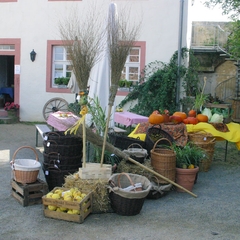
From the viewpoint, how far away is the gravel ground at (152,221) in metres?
3.64

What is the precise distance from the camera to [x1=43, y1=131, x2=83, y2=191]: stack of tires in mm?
4613

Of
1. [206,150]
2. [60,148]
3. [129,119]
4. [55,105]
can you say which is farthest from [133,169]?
[55,105]

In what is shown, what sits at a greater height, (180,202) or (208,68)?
(208,68)

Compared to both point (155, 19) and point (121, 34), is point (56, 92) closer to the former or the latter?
point (155, 19)

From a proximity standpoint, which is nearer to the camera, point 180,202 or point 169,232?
point 169,232

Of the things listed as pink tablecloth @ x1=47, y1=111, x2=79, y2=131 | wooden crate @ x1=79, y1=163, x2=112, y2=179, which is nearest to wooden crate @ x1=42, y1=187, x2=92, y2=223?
wooden crate @ x1=79, y1=163, x2=112, y2=179

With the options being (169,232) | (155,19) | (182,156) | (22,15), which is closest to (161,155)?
(182,156)

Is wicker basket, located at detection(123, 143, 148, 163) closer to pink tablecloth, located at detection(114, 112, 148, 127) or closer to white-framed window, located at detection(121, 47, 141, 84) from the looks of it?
pink tablecloth, located at detection(114, 112, 148, 127)

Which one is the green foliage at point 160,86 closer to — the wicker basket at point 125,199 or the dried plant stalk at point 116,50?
the dried plant stalk at point 116,50

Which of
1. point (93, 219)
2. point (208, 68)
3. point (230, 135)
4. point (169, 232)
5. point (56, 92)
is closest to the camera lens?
point (169, 232)

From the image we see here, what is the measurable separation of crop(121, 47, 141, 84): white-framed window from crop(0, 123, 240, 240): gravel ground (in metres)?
6.90

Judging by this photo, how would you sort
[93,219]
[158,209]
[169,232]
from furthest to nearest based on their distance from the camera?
[158,209], [93,219], [169,232]

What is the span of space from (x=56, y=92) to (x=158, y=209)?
27.5 ft

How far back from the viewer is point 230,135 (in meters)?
6.77
